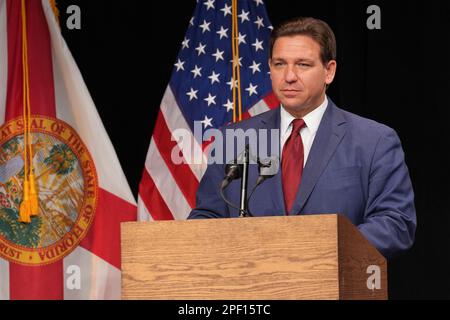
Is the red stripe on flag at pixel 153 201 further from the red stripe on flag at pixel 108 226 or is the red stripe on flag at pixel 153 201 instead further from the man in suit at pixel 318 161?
the man in suit at pixel 318 161

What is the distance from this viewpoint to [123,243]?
8.82 feet

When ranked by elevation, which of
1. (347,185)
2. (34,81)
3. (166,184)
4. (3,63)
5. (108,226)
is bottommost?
(108,226)

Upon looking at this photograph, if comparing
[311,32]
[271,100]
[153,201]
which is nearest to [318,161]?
[311,32]

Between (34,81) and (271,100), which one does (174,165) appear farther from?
(34,81)

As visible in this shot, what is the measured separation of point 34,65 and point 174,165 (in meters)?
0.96

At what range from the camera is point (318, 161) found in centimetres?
354

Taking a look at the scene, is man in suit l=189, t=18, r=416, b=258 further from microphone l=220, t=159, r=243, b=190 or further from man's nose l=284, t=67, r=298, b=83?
microphone l=220, t=159, r=243, b=190

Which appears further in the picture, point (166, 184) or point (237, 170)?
point (166, 184)

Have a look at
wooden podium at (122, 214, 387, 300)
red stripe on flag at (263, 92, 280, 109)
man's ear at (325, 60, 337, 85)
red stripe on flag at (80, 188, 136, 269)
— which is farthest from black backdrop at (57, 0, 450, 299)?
wooden podium at (122, 214, 387, 300)

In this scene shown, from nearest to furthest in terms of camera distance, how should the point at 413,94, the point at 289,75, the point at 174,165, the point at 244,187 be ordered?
the point at 244,187 → the point at 289,75 → the point at 413,94 → the point at 174,165

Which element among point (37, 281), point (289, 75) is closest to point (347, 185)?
point (289, 75)

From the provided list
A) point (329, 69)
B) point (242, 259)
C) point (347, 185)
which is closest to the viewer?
point (242, 259)

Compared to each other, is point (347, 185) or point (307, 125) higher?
point (307, 125)

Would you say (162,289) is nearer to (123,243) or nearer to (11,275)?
(123,243)
